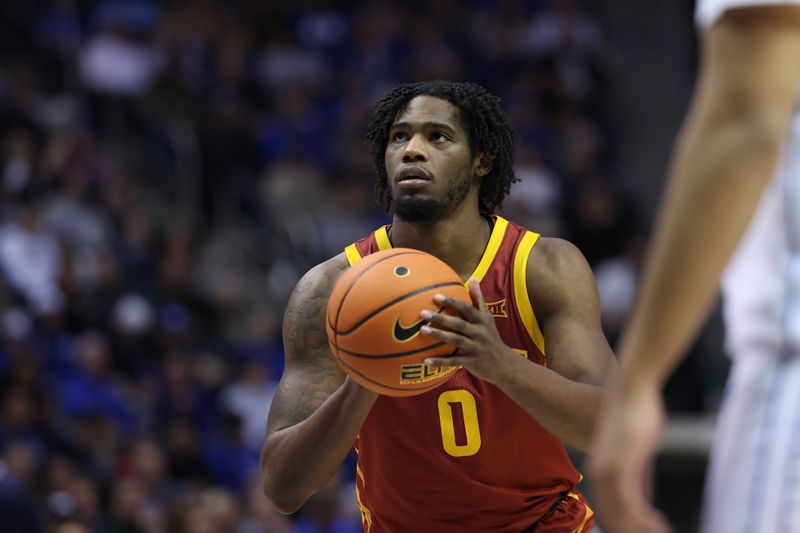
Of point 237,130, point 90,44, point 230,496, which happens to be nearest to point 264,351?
point 230,496

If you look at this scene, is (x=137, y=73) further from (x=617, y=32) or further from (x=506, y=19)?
(x=617, y=32)

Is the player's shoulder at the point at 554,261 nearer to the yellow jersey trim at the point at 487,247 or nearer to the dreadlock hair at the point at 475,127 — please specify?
the yellow jersey trim at the point at 487,247

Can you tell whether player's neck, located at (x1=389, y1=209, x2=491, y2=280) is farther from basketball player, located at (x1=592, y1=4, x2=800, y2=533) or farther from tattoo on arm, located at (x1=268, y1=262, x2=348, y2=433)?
basketball player, located at (x1=592, y1=4, x2=800, y2=533)

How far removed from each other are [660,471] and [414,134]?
24.1 feet

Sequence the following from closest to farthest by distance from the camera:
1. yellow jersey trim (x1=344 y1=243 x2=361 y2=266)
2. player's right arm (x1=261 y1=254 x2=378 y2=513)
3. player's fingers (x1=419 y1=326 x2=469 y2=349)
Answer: player's fingers (x1=419 y1=326 x2=469 y2=349)
player's right arm (x1=261 y1=254 x2=378 y2=513)
yellow jersey trim (x1=344 y1=243 x2=361 y2=266)

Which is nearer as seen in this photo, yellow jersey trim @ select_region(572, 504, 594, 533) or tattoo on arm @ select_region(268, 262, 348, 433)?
tattoo on arm @ select_region(268, 262, 348, 433)

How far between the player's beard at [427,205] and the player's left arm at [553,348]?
1.14 feet

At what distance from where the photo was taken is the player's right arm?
4.03 m

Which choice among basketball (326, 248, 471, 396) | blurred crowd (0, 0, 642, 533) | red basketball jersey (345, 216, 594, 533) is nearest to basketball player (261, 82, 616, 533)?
red basketball jersey (345, 216, 594, 533)

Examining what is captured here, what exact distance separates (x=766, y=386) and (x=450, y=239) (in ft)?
8.08

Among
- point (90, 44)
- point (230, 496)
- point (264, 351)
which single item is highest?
point (90, 44)

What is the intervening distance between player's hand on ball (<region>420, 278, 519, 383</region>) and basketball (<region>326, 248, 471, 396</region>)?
0.04m

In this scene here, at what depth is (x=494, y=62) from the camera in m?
15.0

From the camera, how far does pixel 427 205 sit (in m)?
4.45
